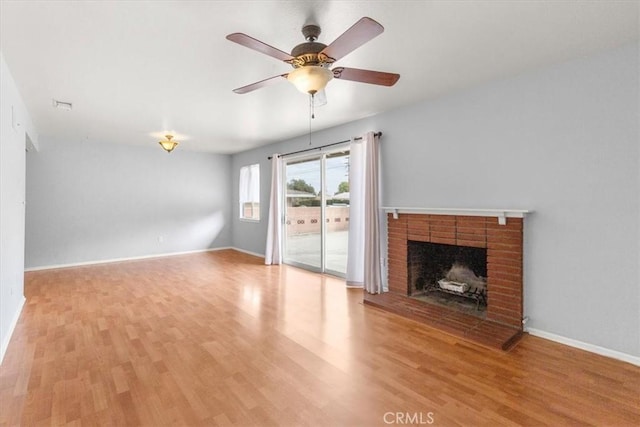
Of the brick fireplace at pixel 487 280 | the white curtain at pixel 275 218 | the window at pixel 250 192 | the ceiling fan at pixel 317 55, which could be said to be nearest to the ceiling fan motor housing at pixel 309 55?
the ceiling fan at pixel 317 55

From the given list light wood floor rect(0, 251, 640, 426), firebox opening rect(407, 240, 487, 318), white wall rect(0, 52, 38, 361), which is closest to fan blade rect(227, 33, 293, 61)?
light wood floor rect(0, 251, 640, 426)

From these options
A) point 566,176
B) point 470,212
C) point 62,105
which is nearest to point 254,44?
point 470,212

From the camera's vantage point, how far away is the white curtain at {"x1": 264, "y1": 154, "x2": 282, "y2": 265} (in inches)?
242

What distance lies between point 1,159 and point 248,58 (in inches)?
88.6

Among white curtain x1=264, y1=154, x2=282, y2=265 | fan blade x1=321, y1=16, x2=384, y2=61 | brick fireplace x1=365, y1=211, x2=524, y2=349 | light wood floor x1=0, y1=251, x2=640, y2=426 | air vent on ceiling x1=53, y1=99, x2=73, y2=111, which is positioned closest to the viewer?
fan blade x1=321, y1=16, x2=384, y2=61

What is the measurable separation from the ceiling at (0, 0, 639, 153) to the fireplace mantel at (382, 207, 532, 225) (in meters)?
1.33

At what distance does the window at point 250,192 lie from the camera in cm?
718

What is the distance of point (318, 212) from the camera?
5504mm

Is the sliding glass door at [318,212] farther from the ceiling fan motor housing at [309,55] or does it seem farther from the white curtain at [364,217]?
the ceiling fan motor housing at [309,55]

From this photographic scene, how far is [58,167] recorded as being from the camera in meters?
5.79

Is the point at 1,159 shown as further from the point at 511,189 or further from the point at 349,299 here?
the point at 511,189

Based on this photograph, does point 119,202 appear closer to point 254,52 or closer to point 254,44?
point 254,52

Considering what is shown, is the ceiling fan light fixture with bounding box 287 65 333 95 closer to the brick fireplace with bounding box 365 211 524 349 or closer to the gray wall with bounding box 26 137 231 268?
the brick fireplace with bounding box 365 211 524 349

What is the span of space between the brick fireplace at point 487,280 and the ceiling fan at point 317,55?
73.2 inches
